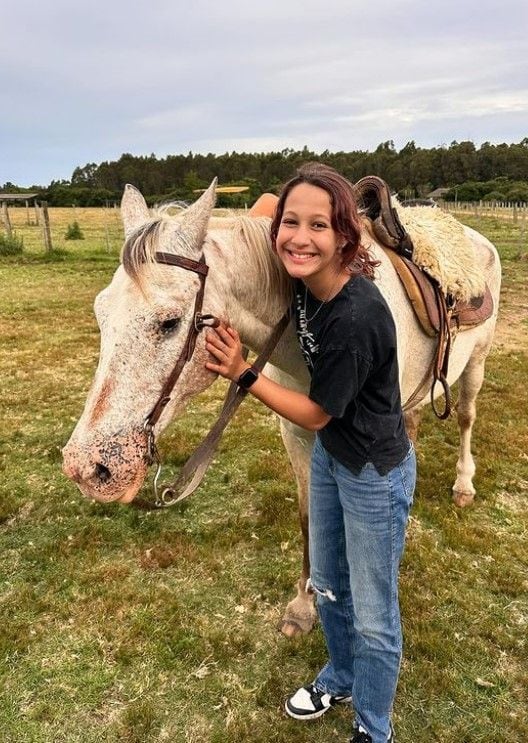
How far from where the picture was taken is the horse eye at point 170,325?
1.77 meters

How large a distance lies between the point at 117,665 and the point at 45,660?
407 millimetres

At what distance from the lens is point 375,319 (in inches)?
64.7

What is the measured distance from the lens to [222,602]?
3.33m

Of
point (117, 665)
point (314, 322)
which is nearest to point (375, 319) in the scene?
point (314, 322)

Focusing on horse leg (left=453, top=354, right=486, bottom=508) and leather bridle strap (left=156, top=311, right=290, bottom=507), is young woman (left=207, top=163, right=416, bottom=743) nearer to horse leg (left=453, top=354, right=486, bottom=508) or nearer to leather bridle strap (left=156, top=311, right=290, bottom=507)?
leather bridle strap (left=156, top=311, right=290, bottom=507)

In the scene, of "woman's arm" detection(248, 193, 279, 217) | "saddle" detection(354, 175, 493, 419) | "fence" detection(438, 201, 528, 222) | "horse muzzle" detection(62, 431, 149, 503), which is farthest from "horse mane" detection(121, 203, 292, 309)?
"fence" detection(438, 201, 528, 222)

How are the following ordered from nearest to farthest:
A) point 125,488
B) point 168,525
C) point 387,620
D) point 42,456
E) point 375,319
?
point 375,319 → point 125,488 → point 387,620 → point 168,525 → point 42,456

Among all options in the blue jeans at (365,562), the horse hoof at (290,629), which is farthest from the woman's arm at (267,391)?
the horse hoof at (290,629)

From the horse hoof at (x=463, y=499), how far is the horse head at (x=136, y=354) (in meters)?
3.27

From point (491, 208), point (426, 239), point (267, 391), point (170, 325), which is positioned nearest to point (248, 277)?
point (170, 325)

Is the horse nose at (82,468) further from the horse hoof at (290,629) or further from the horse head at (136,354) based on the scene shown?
the horse hoof at (290,629)

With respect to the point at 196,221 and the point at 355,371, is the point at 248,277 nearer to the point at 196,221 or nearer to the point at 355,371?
the point at 196,221

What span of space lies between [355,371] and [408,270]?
3.83ft

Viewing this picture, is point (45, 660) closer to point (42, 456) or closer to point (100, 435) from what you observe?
point (100, 435)
